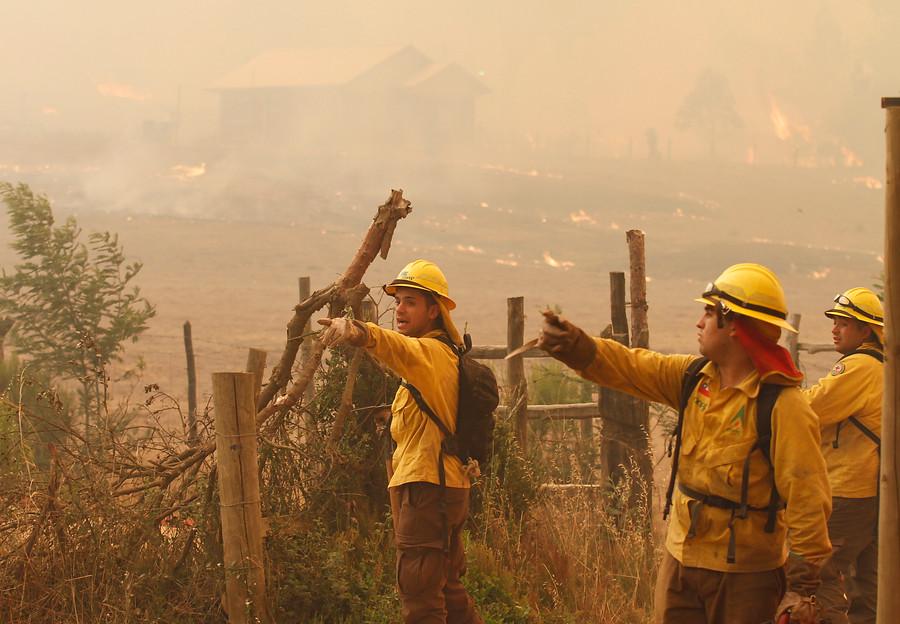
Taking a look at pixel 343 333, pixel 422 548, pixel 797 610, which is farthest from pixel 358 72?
pixel 797 610

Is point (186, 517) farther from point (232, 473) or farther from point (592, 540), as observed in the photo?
point (592, 540)

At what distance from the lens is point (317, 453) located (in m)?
6.42

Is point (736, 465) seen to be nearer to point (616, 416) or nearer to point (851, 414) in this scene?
point (851, 414)

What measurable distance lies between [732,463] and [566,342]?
75cm

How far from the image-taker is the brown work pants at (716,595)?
153 inches

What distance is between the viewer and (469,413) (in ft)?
17.0

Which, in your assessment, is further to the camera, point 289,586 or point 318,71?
point 318,71

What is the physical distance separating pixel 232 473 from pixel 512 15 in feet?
436

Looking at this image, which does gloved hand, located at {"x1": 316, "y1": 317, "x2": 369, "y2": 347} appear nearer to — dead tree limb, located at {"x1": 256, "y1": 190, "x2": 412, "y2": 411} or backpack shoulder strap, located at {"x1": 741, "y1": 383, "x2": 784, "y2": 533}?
backpack shoulder strap, located at {"x1": 741, "y1": 383, "x2": 784, "y2": 533}

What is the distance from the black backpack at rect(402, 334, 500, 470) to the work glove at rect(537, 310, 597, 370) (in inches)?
47.5

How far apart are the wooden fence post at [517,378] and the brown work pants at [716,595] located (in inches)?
158

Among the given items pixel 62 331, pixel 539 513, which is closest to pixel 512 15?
pixel 62 331

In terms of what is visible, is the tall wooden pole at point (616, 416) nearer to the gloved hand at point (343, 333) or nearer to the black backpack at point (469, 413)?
the black backpack at point (469, 413)

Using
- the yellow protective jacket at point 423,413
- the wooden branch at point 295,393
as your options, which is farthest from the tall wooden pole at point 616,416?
the yellow protective jacket at point 423,413
